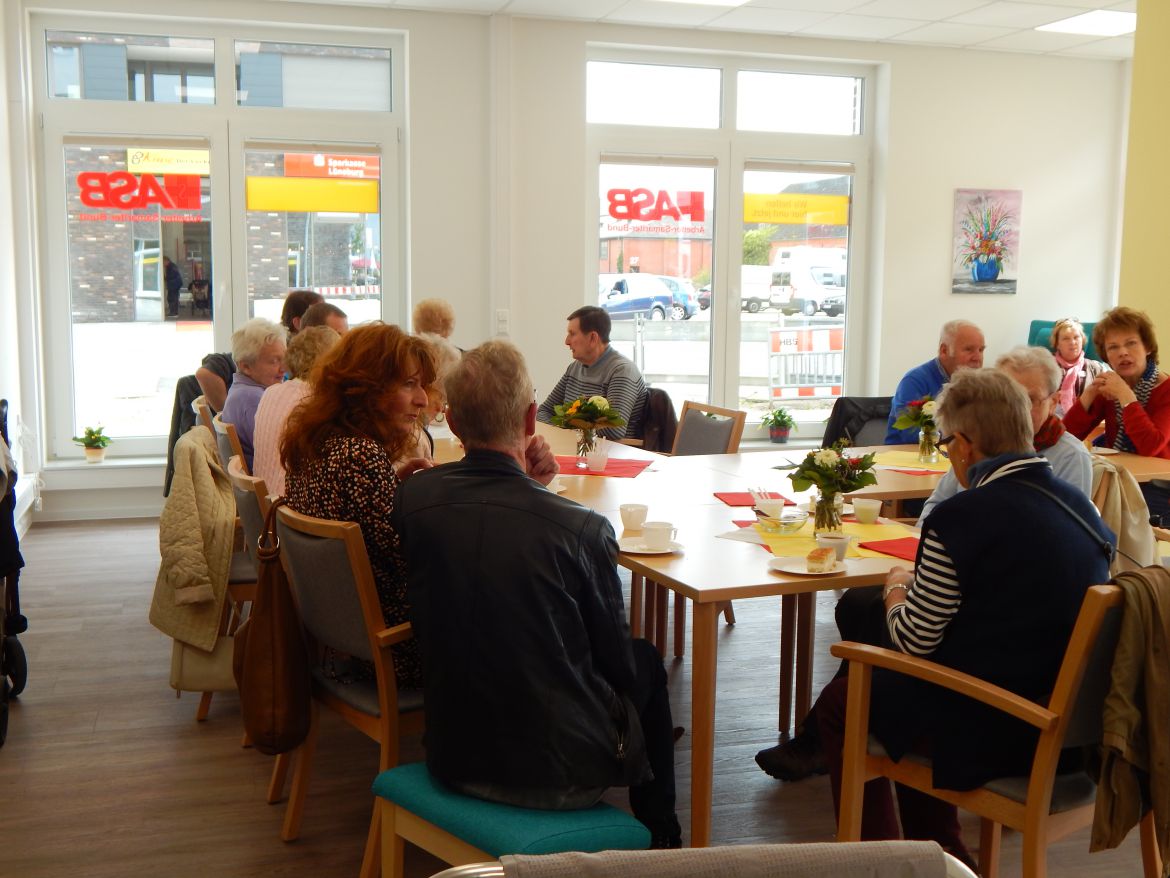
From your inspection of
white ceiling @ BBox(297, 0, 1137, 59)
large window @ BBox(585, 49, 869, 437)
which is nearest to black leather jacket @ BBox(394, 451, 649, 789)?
white ceiling @ BBox(297, 0, 1137, 59)

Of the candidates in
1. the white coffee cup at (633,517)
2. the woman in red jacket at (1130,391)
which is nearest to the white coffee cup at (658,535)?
the white coffee cup at (633,517)

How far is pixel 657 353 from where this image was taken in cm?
876

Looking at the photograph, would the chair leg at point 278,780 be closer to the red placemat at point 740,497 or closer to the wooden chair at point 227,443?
the wooden chair at point 227,443

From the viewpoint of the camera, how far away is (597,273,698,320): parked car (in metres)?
8.59

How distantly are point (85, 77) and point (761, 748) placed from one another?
6084 mm

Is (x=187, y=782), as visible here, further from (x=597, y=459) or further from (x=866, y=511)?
(x=866, y=511)

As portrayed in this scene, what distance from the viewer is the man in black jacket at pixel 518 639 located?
2.20 metres

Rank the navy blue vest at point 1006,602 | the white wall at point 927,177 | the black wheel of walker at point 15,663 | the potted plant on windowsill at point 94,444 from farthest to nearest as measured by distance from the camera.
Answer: the white wall at point 927,177, the potted plant on windowsill at point 94,444, the black wheel of walker at point 15,663, the navy blue vest at point 1006,602

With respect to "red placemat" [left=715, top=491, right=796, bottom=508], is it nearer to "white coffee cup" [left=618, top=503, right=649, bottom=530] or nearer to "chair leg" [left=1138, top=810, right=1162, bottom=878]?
"white coffee cup" [left=618, top=503, right=649, bottom=530]

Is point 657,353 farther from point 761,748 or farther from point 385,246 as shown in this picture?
point 761,748

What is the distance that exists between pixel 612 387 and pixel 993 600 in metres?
3.57

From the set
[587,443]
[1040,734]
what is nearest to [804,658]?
[587,443]

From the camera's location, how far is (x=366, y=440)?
284 centimetres

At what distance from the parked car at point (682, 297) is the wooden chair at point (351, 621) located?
609 cm
